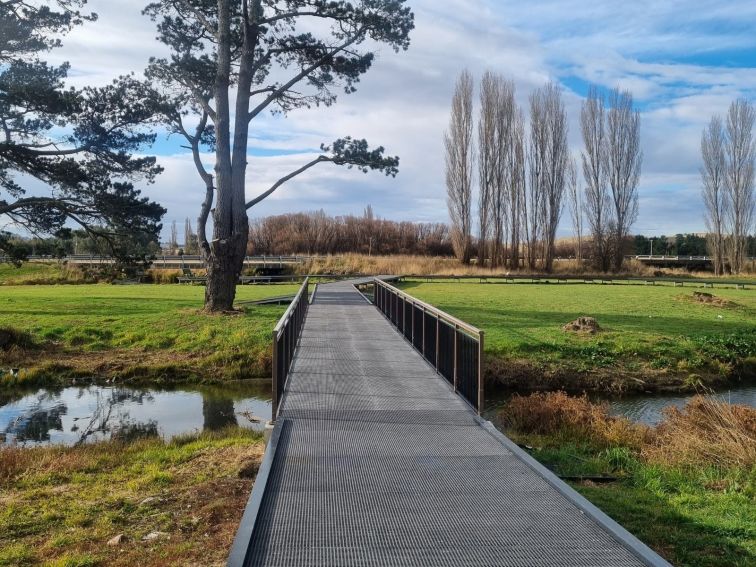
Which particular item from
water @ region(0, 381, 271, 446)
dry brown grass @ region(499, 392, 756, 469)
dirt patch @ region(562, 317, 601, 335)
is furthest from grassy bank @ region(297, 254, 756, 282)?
dry brown grass @ region(499, 392, 756, 469)

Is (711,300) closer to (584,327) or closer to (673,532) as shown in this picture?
(584,327)

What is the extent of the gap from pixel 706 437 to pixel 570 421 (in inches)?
83.2

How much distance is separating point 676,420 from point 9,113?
51.1ft

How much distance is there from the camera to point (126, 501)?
250 inches

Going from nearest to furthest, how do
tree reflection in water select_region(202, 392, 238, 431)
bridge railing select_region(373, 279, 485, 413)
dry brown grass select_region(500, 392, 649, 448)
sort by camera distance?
bridge railing select_region(373, 279, 485, 413) → dry brown grass select_region(500, 392, 649, 448) → tree reflection in water select_region(202, 392, 238, 431)

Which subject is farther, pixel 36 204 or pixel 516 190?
pixel 516 190

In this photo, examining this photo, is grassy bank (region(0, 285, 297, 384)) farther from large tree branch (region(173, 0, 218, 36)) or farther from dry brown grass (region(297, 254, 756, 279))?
dry brown grass (region(297, 254, 756, 279))

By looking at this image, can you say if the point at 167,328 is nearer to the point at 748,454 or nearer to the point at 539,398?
the point at 539,398

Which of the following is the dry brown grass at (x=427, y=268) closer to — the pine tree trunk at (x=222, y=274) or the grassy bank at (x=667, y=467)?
the pine tree trunk at (x=222, y=274)

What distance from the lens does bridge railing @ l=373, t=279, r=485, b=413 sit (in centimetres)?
733

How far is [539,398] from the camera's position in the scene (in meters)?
10.1

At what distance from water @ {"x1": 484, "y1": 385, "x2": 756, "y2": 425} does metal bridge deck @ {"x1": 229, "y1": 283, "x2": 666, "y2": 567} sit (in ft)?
13.9

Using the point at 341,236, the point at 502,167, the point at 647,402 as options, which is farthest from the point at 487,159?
the point at 647,402

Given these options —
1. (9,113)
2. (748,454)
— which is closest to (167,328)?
(9,113)
